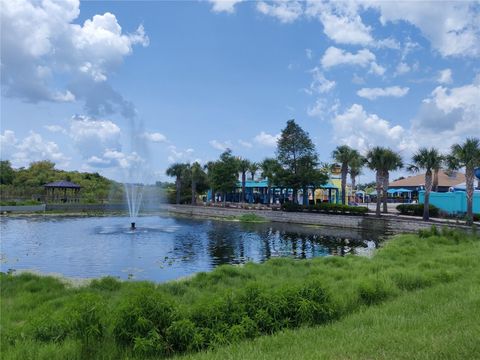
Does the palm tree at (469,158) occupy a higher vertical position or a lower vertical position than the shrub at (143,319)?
higher

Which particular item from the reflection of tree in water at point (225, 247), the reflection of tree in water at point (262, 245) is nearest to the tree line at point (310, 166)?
the reflection of tree in water at point (262, 245)

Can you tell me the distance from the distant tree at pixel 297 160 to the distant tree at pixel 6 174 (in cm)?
6176

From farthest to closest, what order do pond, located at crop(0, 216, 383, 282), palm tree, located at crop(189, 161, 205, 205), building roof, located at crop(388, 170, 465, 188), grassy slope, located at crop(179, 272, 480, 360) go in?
palm tree, located at crop(189, 161, 205, 205), building roof, located at crop(388, 170, 465, 188), pond, located at crop(0, 216, 383, 282), grassy slope, located at crop(179, 272, 480, 360)

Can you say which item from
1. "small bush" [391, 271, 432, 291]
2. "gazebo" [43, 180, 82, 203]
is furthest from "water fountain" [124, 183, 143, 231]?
"small bush" [391, 271, 432, 291]

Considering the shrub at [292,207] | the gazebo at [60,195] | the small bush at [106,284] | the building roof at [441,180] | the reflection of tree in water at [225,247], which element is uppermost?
the building roof at [441,180]

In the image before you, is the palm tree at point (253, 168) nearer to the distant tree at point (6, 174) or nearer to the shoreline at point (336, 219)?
the shoreline at point (336, 219)

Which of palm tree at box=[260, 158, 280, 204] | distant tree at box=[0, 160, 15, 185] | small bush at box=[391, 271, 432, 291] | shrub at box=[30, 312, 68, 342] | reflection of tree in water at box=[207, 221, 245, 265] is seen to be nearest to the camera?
shrub at box=[30, 312, 68, 342]

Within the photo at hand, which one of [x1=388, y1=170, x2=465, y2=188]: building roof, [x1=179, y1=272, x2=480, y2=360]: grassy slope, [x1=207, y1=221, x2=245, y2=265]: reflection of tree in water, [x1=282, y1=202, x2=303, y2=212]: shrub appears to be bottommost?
[x1=207, y1=221, x2=245, y2=265]: reflection of tree in water

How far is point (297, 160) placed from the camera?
5069cm

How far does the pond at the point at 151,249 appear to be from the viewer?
17.2m

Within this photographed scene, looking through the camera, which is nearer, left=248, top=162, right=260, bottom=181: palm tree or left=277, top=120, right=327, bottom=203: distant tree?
left=277, top=120, right=327, bottom=203: distant tree

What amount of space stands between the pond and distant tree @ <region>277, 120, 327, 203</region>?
15424mm

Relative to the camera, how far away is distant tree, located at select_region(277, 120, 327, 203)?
49.6 m

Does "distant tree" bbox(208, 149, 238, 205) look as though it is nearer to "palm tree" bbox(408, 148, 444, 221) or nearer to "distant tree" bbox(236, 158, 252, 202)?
"distant tree" bbox(236, 158, 252, 202)
